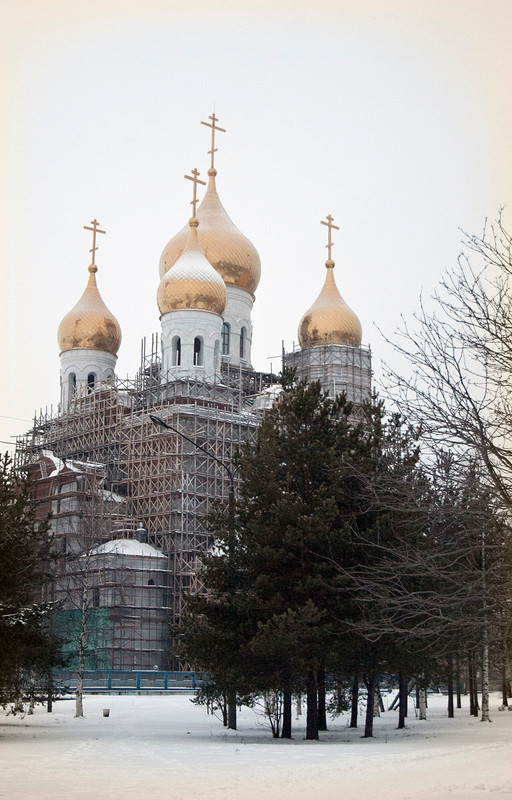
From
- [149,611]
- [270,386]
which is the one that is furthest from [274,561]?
[270,386]

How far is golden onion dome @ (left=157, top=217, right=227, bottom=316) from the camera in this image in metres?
51.3

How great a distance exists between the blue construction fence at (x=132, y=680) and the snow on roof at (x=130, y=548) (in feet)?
17.1

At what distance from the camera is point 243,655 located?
1877 cm

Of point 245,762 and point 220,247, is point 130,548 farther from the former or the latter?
point 245,762

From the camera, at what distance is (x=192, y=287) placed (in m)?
51.3

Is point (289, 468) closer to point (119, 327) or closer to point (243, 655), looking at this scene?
point (243, 655)

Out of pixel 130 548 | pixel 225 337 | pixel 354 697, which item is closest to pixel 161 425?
pixel 130 548

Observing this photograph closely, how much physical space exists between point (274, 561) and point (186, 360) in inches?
1298

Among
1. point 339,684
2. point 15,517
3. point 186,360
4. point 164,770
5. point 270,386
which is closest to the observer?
point 164,770

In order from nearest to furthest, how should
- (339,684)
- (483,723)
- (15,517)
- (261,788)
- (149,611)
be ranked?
(261,788), (15,517), (339,684), (483,723), (149,611)

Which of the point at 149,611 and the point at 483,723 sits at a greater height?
the point at 149,611

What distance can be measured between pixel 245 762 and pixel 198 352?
125 ft

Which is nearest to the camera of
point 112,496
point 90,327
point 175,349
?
point 112,496

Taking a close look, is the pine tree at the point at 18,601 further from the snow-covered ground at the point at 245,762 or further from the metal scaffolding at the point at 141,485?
the metal scaffolding at the point at 141,485
